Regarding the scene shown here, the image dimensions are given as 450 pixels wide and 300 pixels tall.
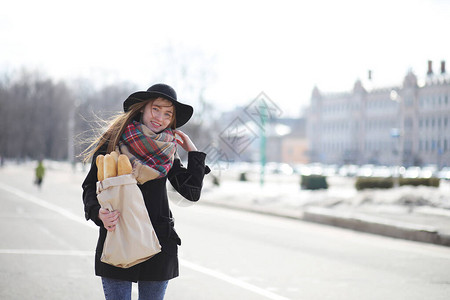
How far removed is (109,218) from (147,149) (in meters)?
0.45

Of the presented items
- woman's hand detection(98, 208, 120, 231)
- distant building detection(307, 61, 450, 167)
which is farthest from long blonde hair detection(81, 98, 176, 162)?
distant building detection(307, 61, 450, 167)

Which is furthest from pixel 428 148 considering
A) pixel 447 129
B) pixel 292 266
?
pixel 292 266

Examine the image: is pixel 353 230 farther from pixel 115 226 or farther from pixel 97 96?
pixel 97 96

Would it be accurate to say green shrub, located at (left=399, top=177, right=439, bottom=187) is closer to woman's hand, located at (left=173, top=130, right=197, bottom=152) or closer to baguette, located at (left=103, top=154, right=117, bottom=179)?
woman's hand, located at (left=173, top=130, right=197, bottom=152)

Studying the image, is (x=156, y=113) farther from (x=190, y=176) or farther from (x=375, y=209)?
(x=375, y=209)

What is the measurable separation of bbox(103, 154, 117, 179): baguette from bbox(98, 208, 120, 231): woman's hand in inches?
7.7

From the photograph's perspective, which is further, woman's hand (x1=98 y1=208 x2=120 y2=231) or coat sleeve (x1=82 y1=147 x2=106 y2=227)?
coat sleeve (x1=82 y1=147 x2=106 y2=227)

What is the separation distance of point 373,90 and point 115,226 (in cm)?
10221

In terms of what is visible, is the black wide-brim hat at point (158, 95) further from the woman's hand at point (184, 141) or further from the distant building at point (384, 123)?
the distant building at point (384, 123)

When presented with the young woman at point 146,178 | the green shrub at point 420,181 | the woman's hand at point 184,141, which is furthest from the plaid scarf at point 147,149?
the green shrub at point 420,181

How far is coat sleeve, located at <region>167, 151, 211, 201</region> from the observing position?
148 inches

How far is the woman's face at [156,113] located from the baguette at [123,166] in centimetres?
32

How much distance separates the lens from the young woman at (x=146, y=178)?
347 centimetres

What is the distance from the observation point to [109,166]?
3406mm
